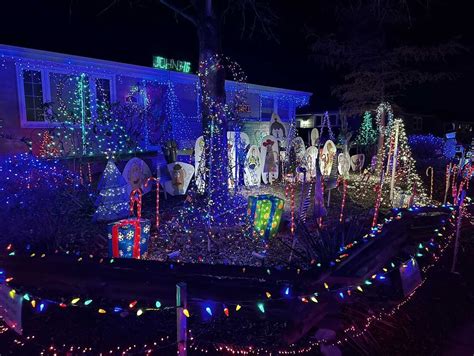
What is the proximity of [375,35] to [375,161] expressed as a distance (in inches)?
274

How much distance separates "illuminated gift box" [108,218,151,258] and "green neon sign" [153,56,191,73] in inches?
354

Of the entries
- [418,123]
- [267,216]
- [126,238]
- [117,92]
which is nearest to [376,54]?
[117,92]

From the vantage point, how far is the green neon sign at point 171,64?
40.9ft

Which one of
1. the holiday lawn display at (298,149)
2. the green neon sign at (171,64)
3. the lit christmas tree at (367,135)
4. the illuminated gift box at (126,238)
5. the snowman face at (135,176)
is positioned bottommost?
the illuminated gift box at (126,238)

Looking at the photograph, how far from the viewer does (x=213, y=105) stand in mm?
7266

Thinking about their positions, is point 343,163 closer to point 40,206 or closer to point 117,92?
point 117,92

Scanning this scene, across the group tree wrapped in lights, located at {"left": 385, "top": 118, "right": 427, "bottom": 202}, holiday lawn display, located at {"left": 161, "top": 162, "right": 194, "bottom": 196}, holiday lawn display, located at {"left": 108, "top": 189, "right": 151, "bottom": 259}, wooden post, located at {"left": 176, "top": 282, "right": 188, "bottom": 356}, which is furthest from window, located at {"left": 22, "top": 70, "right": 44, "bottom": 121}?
tree wrapped in lights, located at {"left": 385, "top": 118, "right": 427, "bottom": 202}

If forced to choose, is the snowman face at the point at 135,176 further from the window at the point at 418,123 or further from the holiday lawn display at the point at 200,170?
the window at the point at 418,123

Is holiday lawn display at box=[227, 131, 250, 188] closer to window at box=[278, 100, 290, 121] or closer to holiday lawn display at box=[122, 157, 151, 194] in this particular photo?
holiday lawn display at box=[122, 157, 151, 194]

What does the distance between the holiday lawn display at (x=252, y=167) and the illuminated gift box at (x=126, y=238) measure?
5717mm

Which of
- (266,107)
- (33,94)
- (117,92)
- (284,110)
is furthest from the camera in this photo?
(284,110)

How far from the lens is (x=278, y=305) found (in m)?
2.93

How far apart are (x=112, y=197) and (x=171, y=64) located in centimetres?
804

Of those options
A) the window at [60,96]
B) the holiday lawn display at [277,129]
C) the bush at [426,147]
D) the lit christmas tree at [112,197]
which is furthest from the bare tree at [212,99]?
the bush at [426,147]
